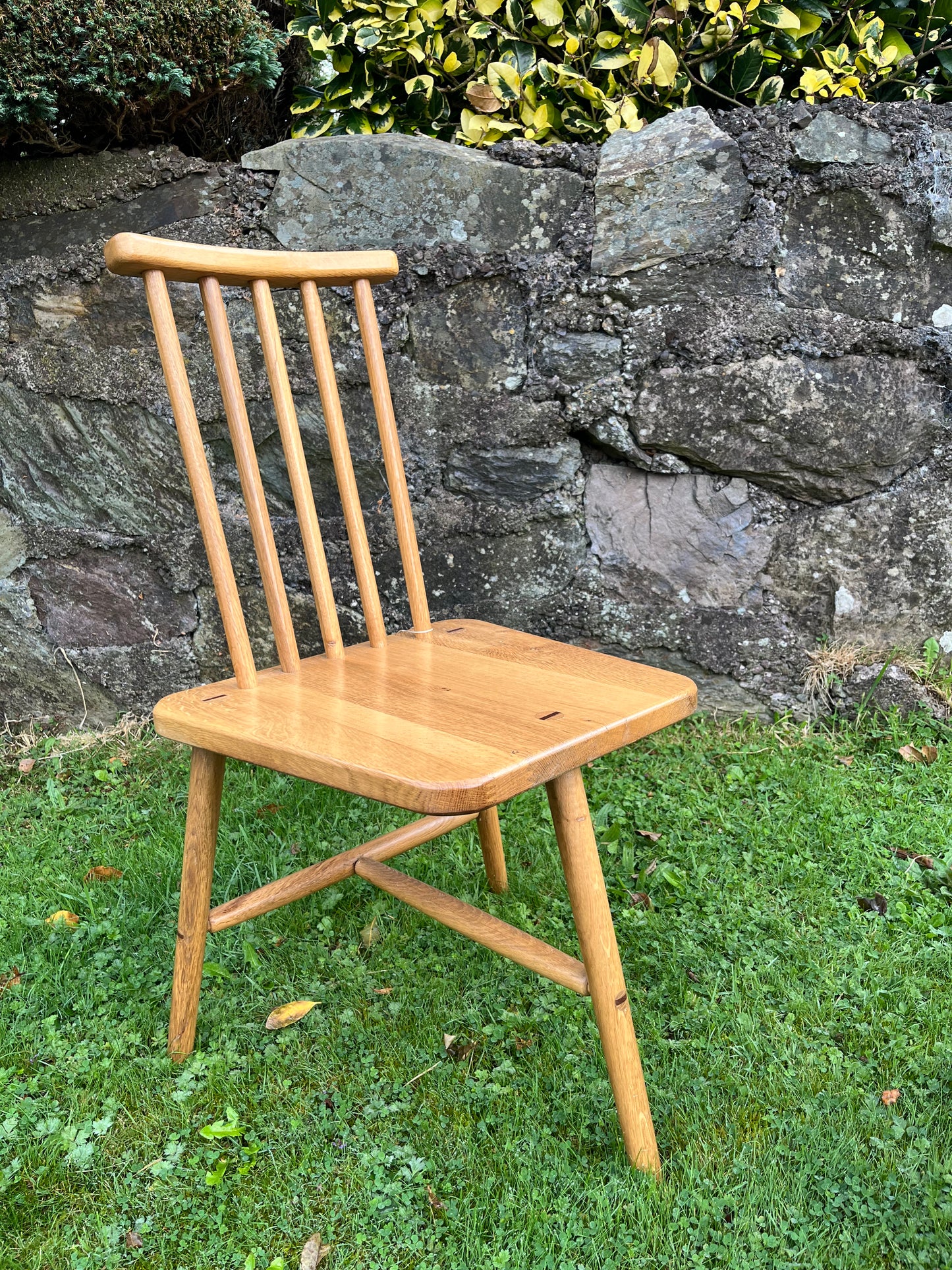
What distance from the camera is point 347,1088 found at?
143 centimetres

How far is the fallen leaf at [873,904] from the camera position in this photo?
5.80 feet

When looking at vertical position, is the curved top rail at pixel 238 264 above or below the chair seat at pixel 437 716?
above

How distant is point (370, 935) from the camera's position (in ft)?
5.79

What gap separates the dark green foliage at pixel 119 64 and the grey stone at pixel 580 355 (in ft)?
2.97

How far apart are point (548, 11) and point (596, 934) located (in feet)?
7.05

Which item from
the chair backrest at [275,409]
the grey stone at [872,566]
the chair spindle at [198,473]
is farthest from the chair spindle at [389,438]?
the grey stone at [872,566]

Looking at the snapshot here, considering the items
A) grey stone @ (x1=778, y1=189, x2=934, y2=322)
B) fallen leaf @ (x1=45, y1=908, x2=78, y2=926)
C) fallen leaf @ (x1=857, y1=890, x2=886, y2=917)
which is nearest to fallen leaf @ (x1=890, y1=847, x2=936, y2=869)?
fallen leaf @ (x1=857, y1=890, x2=886, y2=917)

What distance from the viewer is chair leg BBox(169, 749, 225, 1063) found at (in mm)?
1390

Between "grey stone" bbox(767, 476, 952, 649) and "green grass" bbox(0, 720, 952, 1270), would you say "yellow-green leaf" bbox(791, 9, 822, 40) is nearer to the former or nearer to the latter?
"grey stone" bbox(767, 476, 952, 649)

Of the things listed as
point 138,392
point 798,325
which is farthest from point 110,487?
point 798,325

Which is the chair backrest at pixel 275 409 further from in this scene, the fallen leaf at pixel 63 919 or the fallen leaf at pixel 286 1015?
the fallen leaf at pixel 63 919

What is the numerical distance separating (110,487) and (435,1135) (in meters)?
1.66

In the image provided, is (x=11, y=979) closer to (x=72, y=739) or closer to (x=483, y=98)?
(x=72, y=739)

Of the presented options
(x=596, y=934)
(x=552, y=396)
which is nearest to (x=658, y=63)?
(x=552, y=396)
